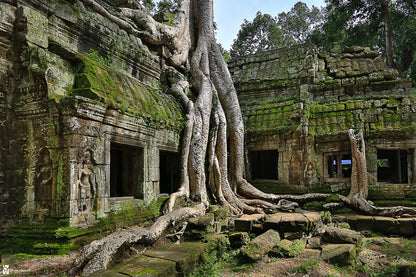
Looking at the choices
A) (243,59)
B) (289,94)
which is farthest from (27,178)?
(243,59)

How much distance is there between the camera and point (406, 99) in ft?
28.3

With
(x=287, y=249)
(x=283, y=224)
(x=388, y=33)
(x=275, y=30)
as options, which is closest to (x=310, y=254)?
(x=287, y=249)

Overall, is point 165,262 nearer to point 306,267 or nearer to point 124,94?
point 306,267

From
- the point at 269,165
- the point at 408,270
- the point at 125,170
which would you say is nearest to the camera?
the point at 408,270

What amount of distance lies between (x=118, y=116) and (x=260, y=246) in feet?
10.4

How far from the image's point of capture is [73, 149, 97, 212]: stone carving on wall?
14.4 feet

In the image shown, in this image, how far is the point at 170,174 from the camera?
27.0 ft

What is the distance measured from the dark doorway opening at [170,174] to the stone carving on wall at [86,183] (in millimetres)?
3368

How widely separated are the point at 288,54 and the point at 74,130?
925 centimetres

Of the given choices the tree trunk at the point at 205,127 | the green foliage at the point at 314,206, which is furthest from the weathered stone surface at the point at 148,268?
the green foliage at the point at 314,206

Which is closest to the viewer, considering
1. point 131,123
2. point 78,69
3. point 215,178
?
point 78,69

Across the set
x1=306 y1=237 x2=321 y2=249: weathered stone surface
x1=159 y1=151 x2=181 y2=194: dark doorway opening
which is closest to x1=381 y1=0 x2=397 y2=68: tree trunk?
x1=159 y1=151 x2=181 y2=194: dark doorway opening

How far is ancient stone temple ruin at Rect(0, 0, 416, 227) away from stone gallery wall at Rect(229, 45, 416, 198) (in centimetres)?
3

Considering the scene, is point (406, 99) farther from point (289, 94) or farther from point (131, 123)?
point (131, 123)
